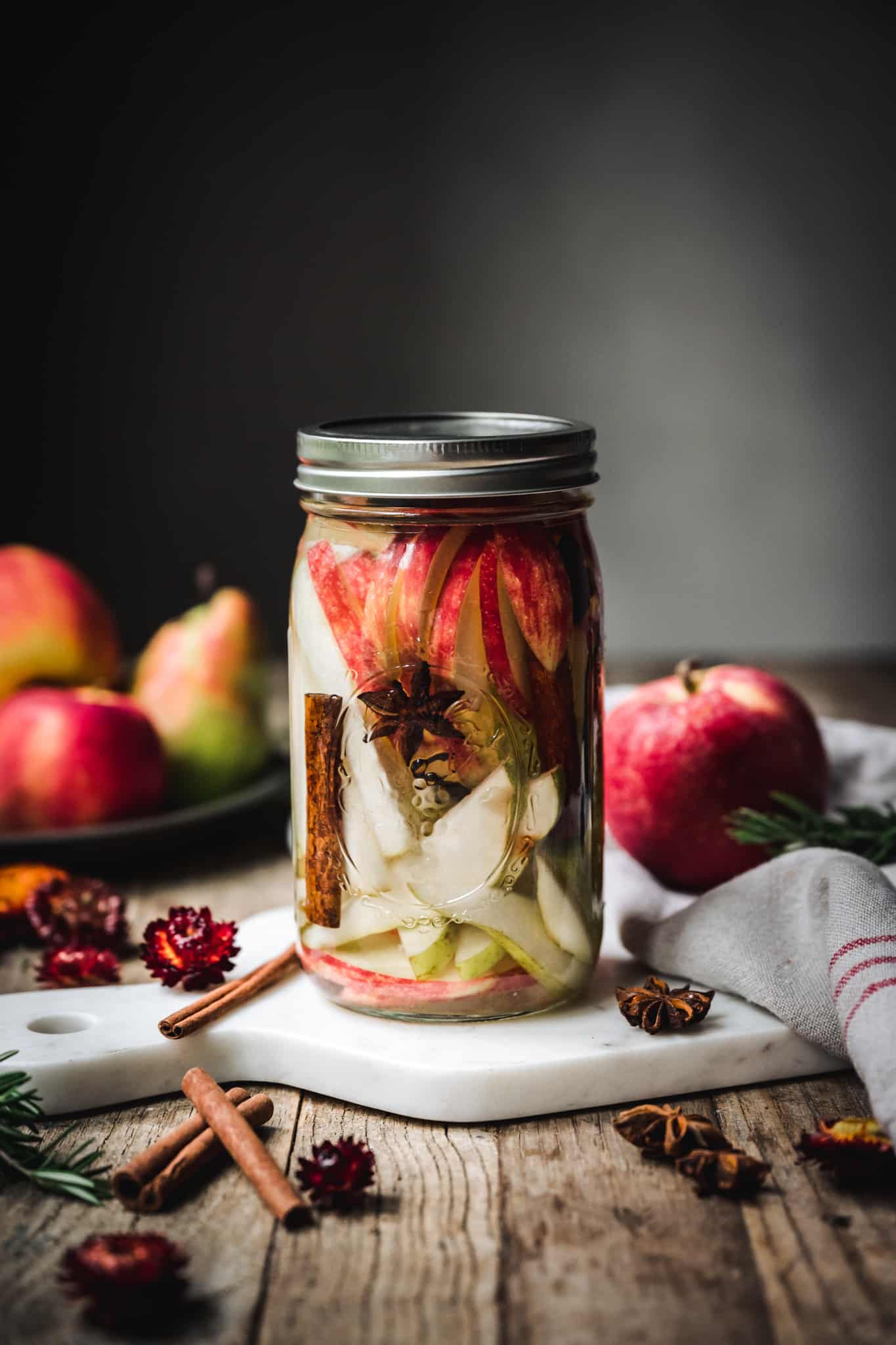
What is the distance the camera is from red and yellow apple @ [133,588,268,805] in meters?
1.27

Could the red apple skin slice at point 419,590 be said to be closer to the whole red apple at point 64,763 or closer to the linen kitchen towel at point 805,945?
the linen kitchen towel at point 805,945

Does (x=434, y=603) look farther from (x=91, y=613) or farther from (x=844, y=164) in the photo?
(x=844, y=164)

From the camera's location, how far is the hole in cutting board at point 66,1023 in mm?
813

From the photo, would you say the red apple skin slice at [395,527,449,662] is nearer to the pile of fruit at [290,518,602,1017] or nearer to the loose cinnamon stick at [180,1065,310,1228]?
the pile of fruit at [290,518,602,1017]

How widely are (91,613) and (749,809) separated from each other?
0.66m

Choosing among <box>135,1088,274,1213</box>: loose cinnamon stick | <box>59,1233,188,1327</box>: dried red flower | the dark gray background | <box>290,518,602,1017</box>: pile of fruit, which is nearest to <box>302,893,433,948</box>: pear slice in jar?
<box>290,518,602,1017</box>: pile of fruit

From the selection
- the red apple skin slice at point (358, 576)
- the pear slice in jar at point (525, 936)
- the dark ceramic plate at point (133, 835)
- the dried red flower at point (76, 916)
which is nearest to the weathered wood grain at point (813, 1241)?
the pear slice in jar at point (525, 936)

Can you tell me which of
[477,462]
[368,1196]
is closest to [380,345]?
[477,462]

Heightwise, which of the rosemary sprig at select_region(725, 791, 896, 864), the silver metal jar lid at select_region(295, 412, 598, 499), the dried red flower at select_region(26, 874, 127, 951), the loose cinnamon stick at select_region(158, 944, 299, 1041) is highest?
the silver metal jar lid at select_region(295, 412, 598, 499)

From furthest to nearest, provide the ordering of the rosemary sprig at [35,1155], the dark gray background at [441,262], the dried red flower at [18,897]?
the dark gray background at [441,262]
the dried red flower at [18,897]
the rosemary sprig at [35,1155]

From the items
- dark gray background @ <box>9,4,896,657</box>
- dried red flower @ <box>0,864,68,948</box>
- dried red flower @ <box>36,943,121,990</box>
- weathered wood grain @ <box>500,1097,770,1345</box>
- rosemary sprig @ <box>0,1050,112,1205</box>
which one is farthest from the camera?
dark gray background @ <box>9,4,896,657</box>

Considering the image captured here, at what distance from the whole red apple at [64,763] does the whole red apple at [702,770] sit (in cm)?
42

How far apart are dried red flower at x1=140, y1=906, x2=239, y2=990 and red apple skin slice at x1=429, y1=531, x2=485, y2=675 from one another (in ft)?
0.78

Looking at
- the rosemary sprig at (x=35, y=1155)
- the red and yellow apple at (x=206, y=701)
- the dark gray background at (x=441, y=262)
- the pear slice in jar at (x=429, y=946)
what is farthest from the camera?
the dark gray background at (x=441, y=262)
